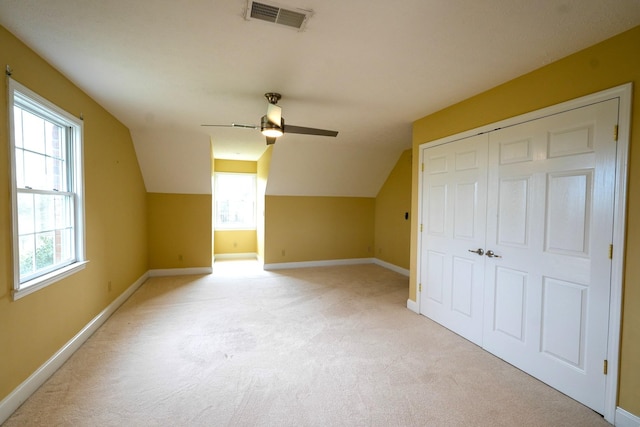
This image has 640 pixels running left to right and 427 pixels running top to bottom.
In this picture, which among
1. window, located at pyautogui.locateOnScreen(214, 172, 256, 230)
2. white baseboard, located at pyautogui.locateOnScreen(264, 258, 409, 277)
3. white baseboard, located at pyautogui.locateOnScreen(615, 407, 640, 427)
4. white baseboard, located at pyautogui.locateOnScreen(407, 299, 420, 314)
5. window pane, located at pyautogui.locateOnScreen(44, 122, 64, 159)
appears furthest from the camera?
window, located at pyautogui.locateOnScreen(214, 172, 256, 230)

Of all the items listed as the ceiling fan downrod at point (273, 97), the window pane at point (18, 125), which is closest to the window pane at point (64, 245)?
the window pane at point (18, 125)

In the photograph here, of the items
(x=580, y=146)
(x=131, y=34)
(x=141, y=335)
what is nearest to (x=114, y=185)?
(x=141, y=335)

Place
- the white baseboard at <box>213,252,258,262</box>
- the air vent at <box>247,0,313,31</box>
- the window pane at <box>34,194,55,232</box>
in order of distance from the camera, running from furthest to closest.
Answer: the white baseboard at <box>213,252,258,262</box> < the window pane at <box>34,194,55,232</box> < the air vent at <box>247,0,313,31</box>

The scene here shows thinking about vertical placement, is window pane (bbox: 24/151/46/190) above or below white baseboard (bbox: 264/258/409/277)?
above

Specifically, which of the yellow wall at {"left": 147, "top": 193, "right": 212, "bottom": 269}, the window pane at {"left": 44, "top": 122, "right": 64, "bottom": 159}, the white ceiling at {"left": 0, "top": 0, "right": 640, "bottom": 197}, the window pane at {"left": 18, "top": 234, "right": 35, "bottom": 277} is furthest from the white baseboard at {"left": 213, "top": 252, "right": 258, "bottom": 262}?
the window pane at {"left": 18, "top": 234, "right": 35, "bottom": 277}

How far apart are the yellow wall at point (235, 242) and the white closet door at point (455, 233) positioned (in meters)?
4.75

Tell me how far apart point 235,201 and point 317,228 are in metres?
2.37

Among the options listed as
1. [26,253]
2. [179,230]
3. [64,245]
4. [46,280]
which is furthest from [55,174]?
[179,230]

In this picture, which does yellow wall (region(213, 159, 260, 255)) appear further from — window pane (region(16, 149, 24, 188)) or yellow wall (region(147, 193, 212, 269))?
window pane (region(16, 149, 24, 188))

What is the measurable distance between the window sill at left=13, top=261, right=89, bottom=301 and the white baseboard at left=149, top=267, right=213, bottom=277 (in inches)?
105

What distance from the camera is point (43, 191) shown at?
2264 millimetres

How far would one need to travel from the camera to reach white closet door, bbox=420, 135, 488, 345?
282 centimetres

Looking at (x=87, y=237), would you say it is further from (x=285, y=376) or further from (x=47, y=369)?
(x=285, y=376)

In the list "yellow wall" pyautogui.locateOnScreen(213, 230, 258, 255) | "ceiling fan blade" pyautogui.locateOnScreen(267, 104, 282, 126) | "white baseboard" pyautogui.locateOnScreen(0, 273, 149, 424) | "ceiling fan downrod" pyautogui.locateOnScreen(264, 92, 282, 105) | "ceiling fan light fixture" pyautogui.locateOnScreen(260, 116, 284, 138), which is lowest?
"white baseboard" pyautogui.locateOnScreen(0, 273, 149, 424)
